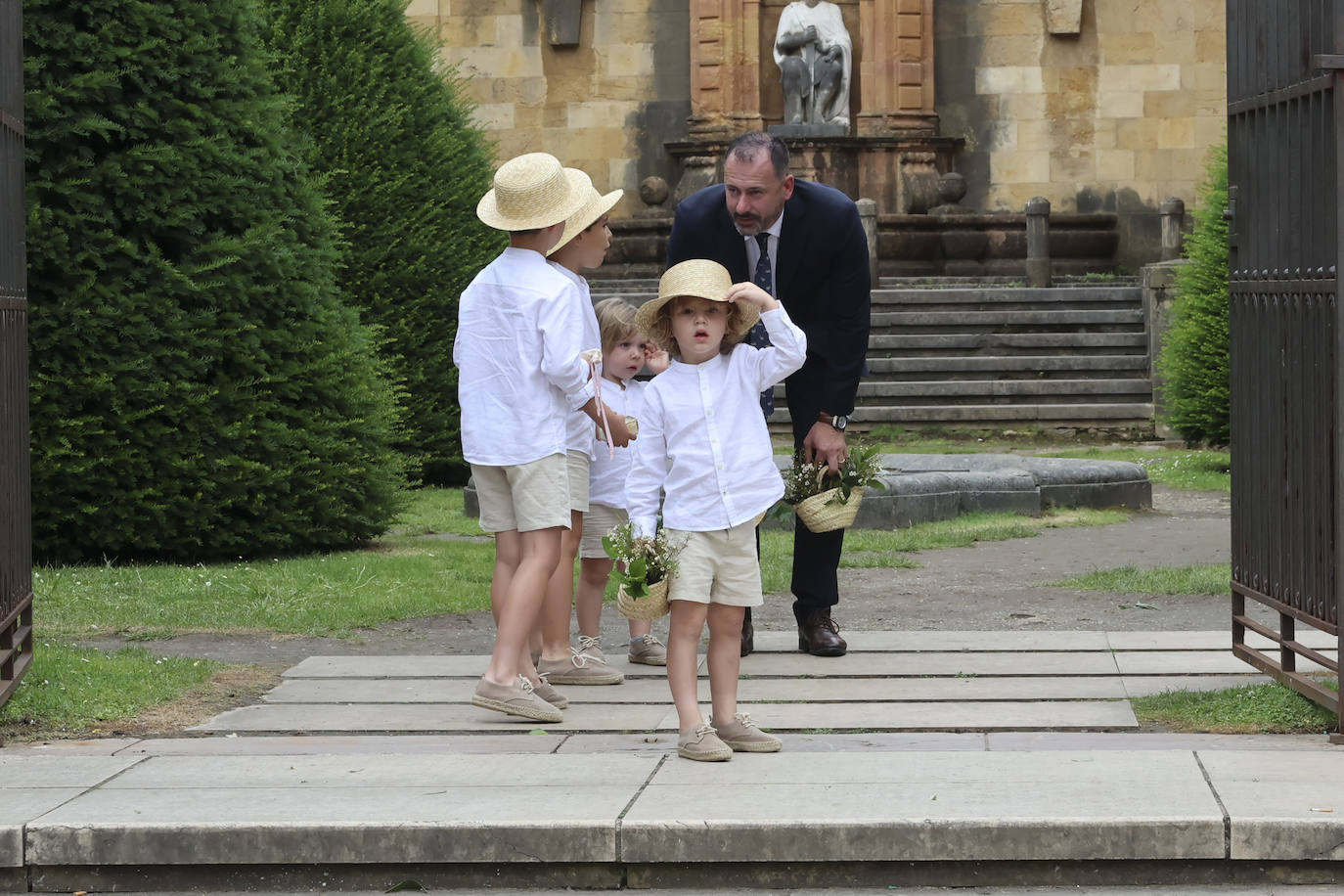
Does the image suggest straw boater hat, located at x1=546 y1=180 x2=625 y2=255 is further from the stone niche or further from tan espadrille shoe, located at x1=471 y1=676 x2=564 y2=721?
the stone niche

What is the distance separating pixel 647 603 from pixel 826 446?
1.63 m

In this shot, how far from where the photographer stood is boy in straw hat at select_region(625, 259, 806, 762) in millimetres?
5555

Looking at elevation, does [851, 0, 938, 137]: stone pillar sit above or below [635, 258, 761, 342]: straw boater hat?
above

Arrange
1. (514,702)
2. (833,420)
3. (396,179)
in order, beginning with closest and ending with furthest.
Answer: (514,702) < (833,420) < (396,179)

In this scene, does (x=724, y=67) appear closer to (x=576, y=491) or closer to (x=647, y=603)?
(x=576, y=491)

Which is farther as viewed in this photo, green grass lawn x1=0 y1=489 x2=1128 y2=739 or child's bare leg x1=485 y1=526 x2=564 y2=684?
green grass lawn x1=0 y1=489 x2=1128 y2=739

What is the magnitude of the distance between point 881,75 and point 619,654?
21129 mm

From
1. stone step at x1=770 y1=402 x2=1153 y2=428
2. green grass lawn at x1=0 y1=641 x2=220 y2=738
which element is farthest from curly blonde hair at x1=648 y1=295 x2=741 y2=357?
stone step at x1=770 y1=402 x2=1153 y2=428

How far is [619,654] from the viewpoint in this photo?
302 inches

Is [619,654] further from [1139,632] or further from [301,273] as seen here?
[301,273]

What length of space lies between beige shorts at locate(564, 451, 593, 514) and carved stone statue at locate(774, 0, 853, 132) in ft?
68.5

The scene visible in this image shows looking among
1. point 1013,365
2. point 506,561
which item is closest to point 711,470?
point 506,561

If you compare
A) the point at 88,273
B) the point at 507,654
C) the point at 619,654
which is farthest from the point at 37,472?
the point at 507,654

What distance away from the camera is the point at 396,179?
52.5ft
